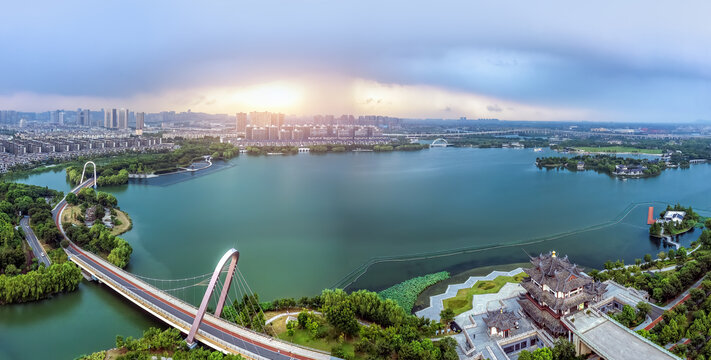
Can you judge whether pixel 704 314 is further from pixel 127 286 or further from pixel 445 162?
pixel 445 162

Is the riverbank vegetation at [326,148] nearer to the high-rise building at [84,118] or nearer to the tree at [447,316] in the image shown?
the tree at [447,316]

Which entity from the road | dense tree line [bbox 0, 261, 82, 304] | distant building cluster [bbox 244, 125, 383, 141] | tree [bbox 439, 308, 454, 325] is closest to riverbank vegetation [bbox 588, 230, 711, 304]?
tree [bbox 439, 308, 454, 325]

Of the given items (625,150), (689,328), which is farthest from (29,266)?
(625,150)

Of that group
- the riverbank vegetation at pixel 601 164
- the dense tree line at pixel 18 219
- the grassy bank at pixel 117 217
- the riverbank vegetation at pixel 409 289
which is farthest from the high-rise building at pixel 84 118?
the riverbank vegetation at pixel 409 289

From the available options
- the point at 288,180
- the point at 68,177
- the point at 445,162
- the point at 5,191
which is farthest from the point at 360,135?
the point at 5,191

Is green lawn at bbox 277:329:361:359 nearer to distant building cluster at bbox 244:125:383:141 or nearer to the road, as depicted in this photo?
the road

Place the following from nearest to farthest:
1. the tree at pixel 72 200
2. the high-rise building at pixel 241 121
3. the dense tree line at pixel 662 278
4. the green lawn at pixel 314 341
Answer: the green lawn at pixel 314 341, the dense tree line at pixel 662 278, the tree at pixel 72 200, the high-rise building at pixel 241 121
